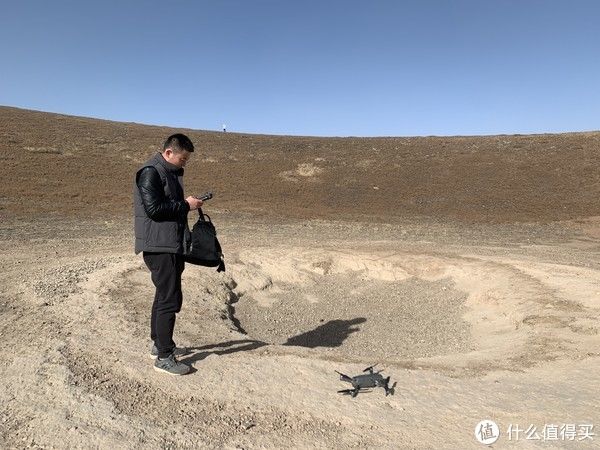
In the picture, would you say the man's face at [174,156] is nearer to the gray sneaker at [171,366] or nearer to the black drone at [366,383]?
the gray sneaker at [171,366]

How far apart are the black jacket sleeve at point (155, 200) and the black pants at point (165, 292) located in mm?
369

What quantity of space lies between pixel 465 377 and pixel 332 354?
139 cm

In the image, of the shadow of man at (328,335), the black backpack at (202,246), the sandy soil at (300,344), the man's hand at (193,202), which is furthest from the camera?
the shadow of man at (328,335)

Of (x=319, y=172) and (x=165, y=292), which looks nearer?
(x=165, y=292)

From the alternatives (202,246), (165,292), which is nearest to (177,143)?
(202,246)

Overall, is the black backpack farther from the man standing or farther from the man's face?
the man's face

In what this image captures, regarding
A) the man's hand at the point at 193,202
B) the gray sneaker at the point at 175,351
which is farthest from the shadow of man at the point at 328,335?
the man's hand at the point at 193,202

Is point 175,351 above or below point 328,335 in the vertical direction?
above

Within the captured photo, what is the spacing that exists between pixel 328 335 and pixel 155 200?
15.1 feet

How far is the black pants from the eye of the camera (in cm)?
420

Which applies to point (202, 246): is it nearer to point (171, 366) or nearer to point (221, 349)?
point (171, 366)

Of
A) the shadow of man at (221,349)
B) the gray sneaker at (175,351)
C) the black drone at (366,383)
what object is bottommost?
the shadow of man at (221,349)

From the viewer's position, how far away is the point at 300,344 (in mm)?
7324

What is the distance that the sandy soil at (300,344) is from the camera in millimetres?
3613
